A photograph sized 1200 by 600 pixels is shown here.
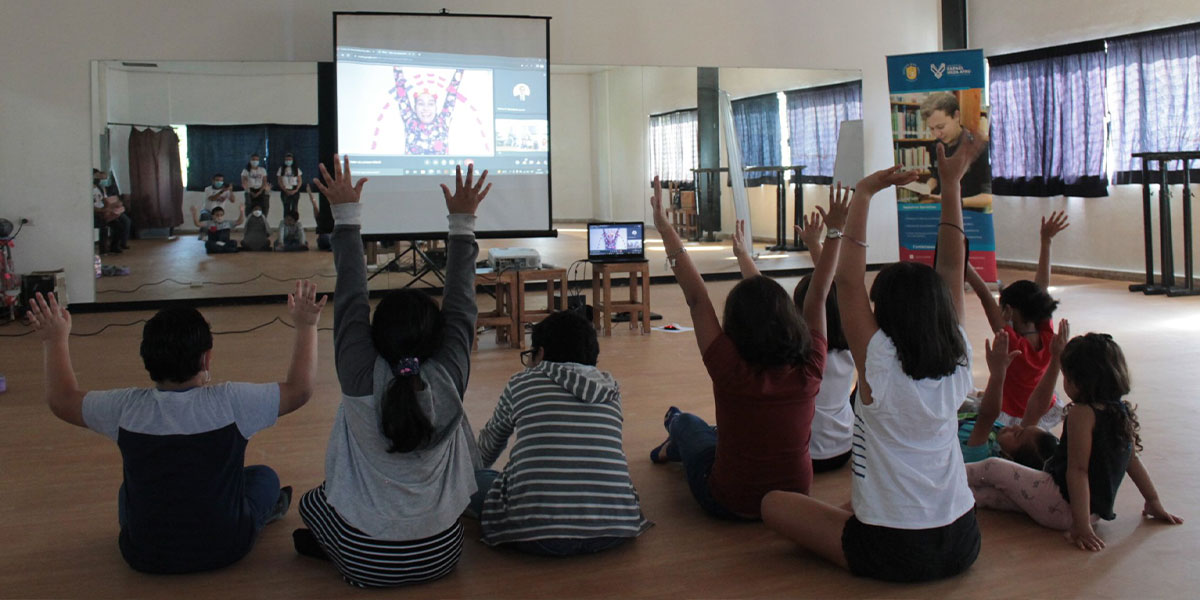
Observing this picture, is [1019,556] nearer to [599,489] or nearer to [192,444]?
[599,489]

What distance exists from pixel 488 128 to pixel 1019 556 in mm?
5545

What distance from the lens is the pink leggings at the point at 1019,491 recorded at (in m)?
2.71

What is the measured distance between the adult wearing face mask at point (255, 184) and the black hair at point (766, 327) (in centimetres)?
663

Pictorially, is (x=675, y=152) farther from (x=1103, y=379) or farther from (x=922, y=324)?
(x=922, y=324)

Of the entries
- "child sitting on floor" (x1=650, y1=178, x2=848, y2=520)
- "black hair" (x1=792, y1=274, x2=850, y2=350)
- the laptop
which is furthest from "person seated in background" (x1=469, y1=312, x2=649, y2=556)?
the laptop

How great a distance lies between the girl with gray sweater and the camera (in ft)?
7.52

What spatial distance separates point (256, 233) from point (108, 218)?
1168mm

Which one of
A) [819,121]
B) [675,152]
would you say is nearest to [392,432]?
[675,152]

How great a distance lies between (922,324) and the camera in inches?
85.4

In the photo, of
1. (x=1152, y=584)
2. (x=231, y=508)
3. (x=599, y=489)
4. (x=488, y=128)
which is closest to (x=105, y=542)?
(x=231, y=508)

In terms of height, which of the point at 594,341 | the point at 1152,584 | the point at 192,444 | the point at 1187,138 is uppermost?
the point at 1187,138

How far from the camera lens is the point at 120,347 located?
622 centimetres

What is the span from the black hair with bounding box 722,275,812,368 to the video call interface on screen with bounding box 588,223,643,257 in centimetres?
393

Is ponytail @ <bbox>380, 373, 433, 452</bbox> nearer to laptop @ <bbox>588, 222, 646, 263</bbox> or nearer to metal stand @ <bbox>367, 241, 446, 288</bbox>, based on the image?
laptop @ <bbox>588, 222, 646, 263</bbox>
